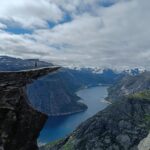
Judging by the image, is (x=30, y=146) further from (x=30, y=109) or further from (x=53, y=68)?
(x=53, y=68)

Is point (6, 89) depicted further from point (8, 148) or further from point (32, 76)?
point (8, 148)

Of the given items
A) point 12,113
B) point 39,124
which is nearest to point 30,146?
point 39,124

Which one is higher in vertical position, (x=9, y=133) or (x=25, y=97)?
(x=25, y=97)

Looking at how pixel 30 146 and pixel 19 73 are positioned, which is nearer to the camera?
pixel 19 73

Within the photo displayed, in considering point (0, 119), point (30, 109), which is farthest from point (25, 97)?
point (0, 119)

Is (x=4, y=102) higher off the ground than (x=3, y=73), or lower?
lower

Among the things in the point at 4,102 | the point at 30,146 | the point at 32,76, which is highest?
the point at 32,76
